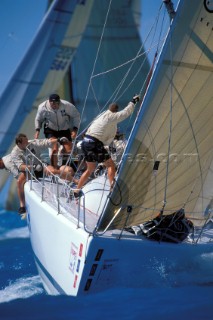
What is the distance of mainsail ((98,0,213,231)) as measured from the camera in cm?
648

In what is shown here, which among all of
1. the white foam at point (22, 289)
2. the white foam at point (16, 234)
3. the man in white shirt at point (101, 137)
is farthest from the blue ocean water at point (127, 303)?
the white foam at point (16, 234)

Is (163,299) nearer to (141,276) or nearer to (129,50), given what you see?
(141,276)

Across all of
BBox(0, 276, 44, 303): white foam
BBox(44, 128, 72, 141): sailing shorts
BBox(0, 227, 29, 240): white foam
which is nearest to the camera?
BBox(0, 276, 44, 303): white foam

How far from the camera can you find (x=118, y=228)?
6754 mm

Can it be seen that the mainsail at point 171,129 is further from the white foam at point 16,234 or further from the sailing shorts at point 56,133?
the white foam at point 16,234

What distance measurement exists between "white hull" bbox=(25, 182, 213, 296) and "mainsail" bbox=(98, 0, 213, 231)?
0.80ft

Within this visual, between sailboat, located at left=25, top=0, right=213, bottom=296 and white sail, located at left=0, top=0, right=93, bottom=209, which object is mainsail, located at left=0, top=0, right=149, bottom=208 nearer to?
white sail, located at left=0, top=0, right=93, bottom=209

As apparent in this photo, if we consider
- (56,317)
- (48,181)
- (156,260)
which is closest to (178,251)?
(156,260)

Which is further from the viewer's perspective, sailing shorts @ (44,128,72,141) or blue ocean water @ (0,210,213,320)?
sailing shorts @ (44,128,72,141)

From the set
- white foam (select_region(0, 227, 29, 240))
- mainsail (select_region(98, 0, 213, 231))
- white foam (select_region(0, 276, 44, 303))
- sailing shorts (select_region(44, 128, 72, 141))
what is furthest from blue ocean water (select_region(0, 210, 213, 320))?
white foam (select_region(0, 227, 29, 240))

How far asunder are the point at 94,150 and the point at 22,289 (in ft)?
5.96

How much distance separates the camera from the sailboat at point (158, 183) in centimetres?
649

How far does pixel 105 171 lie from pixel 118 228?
164 centimetres

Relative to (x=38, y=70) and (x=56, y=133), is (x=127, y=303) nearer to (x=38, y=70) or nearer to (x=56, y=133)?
(x=56, y=133)
